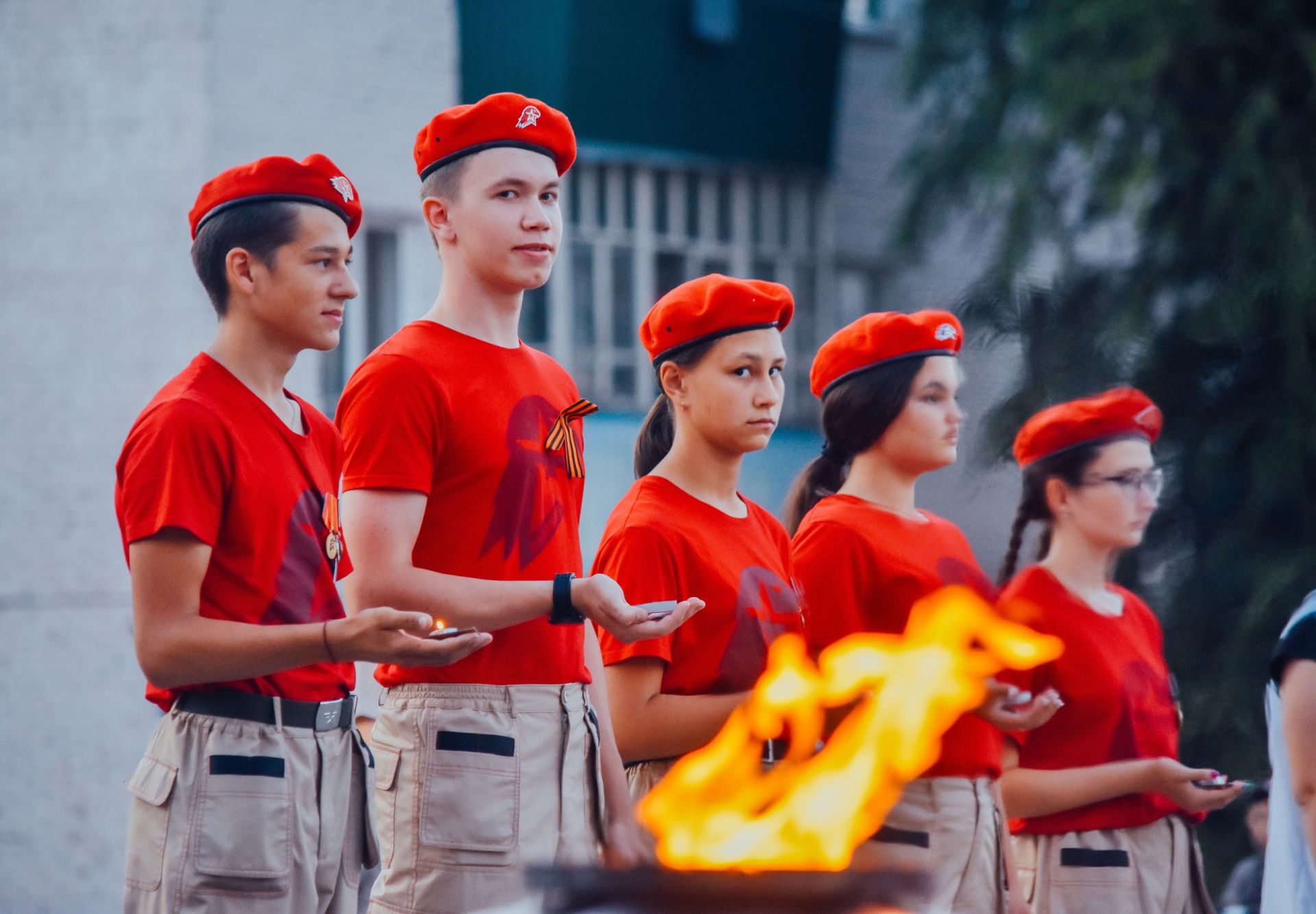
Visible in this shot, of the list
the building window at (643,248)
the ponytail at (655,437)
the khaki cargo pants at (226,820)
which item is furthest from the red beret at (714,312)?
the building window at (643,248)

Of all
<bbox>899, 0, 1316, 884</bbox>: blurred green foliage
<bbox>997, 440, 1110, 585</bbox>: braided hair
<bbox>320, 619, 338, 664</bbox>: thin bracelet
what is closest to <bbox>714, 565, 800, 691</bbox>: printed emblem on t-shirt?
<bbox>320, 619, 338, 664</bbox>: thin bracelet

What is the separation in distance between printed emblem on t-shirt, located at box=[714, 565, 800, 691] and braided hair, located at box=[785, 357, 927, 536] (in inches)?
23.4

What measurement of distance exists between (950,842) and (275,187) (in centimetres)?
215

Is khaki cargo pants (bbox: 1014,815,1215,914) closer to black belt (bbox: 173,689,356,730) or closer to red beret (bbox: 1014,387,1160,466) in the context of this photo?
red beret (bbox: 1014,387,1160,466)

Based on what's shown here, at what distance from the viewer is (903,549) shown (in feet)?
13.4

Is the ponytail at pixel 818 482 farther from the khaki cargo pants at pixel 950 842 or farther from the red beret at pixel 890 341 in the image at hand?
the khaki cargo pants at pixel 950 842

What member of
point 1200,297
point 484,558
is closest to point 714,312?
point 484,558

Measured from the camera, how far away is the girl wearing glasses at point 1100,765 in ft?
14.3

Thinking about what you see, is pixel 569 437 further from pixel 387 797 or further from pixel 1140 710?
pixel 1140 710

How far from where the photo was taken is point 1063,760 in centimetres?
443

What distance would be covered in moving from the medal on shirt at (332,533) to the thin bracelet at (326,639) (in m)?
0.36

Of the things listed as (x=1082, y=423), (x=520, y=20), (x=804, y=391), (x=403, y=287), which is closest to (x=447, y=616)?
(x=1082, y=423)

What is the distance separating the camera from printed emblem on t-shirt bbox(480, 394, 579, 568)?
3.39 m

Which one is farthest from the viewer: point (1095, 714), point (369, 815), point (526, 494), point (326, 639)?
point (1095, 714)
